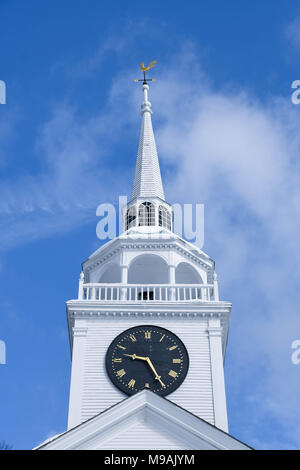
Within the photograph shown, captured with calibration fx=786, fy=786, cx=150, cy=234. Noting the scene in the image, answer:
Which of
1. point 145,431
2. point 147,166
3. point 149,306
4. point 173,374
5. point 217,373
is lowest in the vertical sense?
point 145,431

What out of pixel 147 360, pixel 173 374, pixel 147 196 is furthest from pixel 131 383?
pixel 147 196

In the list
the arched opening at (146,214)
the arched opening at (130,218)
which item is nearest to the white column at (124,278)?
the arched opening at (146,214)

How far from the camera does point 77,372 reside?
32719 mm

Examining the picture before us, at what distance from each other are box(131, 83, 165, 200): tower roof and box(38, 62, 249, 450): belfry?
967 millimetres

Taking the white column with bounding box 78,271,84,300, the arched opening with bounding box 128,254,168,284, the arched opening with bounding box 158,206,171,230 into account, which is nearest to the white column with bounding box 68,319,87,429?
the white column with bounding box 78,271,84,300

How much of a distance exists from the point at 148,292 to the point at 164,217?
596 cm

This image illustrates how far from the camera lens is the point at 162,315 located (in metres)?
34.4

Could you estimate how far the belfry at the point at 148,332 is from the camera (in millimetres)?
31266

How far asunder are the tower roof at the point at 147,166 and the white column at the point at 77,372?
9.68m

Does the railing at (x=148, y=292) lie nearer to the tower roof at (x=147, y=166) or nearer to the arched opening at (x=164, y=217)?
the arched opening at (x=164, y=217)

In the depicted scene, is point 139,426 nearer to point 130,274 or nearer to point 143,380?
point 143,380

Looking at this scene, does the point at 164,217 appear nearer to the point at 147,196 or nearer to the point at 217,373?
the point at 147,196
